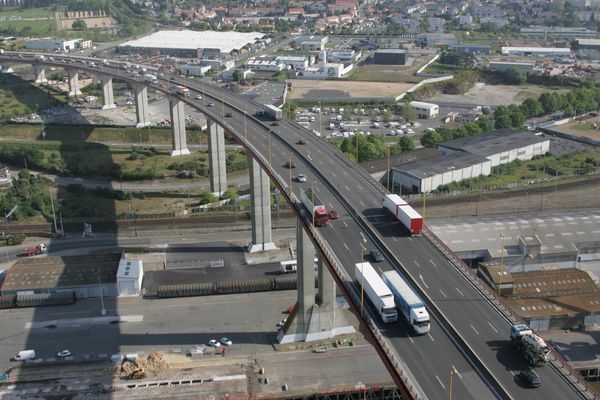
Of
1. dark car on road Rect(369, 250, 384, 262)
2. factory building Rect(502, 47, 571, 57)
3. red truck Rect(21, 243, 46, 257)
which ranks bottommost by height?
red truck Rect(21, 243, 46, 257)

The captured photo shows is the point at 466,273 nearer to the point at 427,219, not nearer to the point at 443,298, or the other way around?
the point at 443,298

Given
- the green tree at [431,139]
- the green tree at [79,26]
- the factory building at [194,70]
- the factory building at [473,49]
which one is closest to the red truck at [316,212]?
the green tree at [431,139]

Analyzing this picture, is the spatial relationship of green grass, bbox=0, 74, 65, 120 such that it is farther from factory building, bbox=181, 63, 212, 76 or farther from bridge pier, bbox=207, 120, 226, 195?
bridge pier, bbox=207, 120, 226, 195

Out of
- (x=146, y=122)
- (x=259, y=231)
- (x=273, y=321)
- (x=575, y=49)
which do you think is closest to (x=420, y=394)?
(x=273, y=321)

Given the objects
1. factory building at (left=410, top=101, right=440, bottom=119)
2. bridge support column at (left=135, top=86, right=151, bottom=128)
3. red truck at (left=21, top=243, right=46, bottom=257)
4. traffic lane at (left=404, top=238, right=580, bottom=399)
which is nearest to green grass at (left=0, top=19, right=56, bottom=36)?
bridge support column at (left=135, top=86, right=151, bottom=128)

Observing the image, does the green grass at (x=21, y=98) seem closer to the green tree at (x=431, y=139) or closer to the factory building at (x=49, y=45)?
the factory building at (x=49, y=45)
